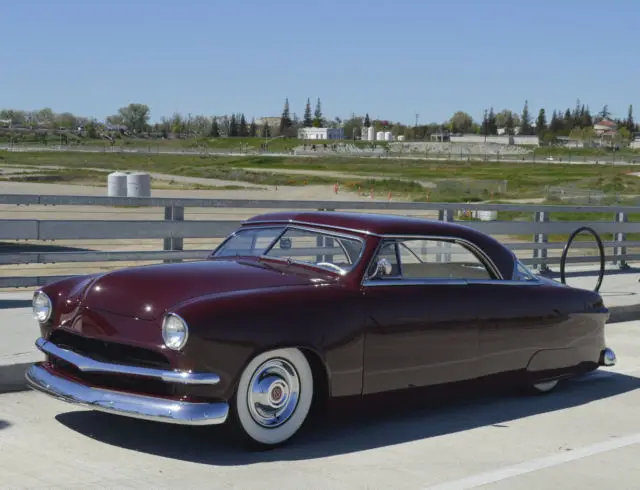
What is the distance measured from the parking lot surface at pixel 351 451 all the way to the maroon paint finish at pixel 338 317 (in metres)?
0.36

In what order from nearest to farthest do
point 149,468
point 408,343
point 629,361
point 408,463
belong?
1. point 149,468
2. point 408,463
3. point 408,343
4. point 629,361

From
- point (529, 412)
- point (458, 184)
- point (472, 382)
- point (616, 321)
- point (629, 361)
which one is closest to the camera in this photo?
point (472, 382)

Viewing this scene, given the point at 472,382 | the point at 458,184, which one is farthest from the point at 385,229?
the point at 458,184

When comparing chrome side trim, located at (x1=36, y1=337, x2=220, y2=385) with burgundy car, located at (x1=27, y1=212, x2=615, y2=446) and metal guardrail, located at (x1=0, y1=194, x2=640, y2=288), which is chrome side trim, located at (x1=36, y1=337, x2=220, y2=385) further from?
metal guardrail, located at (x1=0, y1=194, x2=640, y2=288)

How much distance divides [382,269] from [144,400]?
178 centimetres

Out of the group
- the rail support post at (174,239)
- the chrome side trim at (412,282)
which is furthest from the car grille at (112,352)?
the rail support post at (174,239)

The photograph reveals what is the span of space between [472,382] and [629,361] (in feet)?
11.1

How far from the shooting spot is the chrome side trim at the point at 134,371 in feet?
17.1

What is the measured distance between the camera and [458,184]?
73500mm

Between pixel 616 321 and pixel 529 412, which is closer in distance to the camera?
pixel 529 412

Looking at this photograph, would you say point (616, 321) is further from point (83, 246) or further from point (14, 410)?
point (83, 246)

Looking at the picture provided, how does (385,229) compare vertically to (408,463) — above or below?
above

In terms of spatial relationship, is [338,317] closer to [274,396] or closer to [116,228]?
[274,396]

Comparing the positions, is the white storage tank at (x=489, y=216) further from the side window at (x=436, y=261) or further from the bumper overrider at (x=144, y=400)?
the bumper overrider at (x=144, y=400)
